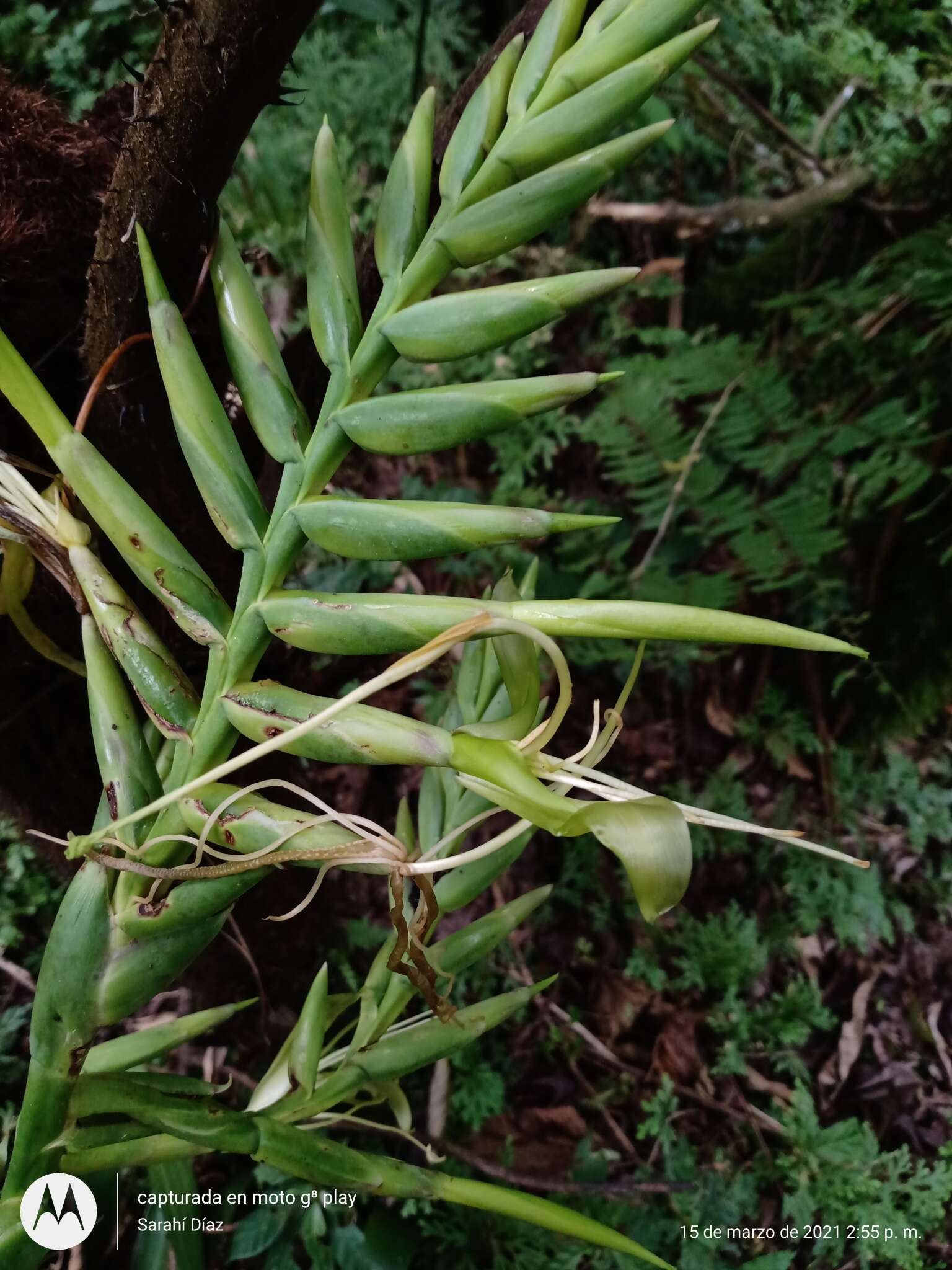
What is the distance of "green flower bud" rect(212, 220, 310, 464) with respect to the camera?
1.68ft

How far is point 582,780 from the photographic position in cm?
45

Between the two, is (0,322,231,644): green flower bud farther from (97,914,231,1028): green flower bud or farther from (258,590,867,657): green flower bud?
(97,914,231,1028): green flower bud

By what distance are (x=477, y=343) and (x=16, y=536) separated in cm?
36

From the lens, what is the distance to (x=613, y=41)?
43 cm

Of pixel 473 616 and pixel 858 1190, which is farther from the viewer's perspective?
pixel 858 1190

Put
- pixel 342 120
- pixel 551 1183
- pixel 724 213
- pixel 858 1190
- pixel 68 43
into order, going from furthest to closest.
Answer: pixel 724 213, pixel 342 120, pixel 68 43, pixel 858 1190, pixel 551 1183

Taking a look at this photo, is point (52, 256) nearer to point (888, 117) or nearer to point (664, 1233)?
point (664, 1233)

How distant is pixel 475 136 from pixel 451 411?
0.61ft

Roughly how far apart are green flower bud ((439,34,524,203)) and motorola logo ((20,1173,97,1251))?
0.74 m

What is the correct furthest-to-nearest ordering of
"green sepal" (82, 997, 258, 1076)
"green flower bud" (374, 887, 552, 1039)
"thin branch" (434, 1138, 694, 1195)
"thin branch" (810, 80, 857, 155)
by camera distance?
"thin branch" (810, 80, 857, 155), "thin branch" (434, 1138, 694, 1195), "green flower bud" (374, 887, 552, 1039), "green sepal" (82, 997, 258, 1076)

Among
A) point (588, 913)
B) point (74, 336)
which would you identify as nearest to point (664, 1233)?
point (588, 913)

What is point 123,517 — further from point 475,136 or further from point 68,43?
point 68,43

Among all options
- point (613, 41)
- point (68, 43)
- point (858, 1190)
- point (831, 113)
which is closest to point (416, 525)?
point (613, 41)

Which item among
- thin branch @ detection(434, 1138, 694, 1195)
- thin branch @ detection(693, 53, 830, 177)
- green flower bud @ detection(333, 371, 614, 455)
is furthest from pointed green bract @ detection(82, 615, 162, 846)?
thin branch @ detection(693, 53, 830, 177)
